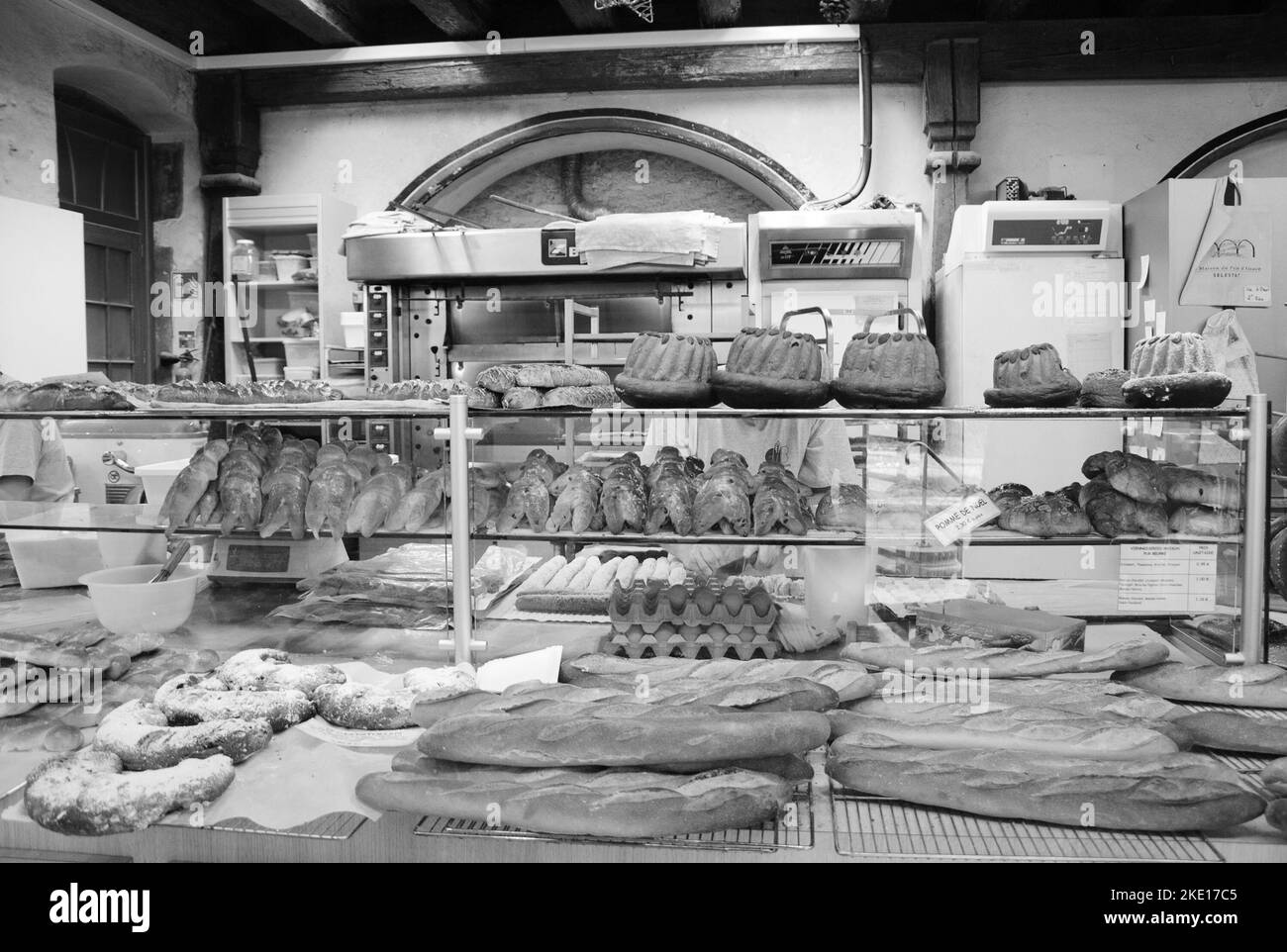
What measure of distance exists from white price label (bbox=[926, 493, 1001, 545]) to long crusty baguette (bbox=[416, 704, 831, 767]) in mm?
763

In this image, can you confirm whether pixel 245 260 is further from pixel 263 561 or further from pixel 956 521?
pixel 956 521

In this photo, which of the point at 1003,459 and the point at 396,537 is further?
the point at 1003,459

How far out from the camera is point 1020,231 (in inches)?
191

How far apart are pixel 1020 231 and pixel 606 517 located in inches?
Result: 139

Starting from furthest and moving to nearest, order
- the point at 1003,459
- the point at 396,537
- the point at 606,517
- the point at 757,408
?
the point at 1003,459 → the point at 396,537 → the point at 606,517 → the point at 757,408

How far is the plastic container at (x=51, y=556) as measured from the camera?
295 centimetres

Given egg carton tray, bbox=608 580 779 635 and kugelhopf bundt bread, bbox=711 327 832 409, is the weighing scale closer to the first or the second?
egg carton tray, bbox=608 580 779 635

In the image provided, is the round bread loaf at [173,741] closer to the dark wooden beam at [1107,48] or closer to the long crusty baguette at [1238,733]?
the long crusty baguette at [1238,733]

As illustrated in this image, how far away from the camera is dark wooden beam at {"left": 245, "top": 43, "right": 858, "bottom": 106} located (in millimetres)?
5699

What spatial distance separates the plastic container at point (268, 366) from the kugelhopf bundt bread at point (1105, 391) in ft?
17.8

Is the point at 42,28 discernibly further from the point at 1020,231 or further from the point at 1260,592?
the point at 1260,592

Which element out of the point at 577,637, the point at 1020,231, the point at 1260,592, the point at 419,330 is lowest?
the point at 577,637

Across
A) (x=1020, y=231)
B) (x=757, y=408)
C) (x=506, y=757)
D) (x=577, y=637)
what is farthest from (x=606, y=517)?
(x=1020, y=231)

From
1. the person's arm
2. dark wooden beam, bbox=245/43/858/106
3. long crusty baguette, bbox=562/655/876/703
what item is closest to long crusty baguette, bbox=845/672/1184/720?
long crusty baguette, bbox=562/655/876/703
